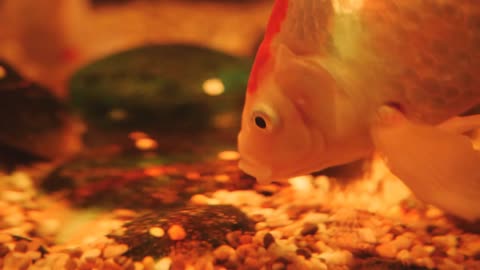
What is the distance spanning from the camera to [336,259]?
1.38 metres

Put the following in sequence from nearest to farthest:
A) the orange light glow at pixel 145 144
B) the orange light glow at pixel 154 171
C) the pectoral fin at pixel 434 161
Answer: the pectoral fin at pixel 434 161
the orange light glow at pixel 154 171
the orange light glow at pixel 145 144

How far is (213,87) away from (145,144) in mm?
594

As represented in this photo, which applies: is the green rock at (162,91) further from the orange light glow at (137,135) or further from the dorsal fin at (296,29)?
the dorsal fin at (296,29)

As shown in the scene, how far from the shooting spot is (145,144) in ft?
8.61

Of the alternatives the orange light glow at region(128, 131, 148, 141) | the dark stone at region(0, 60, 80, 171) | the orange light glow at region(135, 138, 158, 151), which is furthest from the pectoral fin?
the dark stone at region(0, 60, 80, 171)

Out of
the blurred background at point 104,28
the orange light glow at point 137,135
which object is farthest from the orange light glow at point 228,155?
the blurred background at point 104,28

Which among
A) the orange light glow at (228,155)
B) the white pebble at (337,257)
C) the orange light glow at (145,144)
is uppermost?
the orange light glow at (145,144)

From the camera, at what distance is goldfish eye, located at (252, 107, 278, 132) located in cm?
126

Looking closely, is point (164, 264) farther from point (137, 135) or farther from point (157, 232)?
point (137, 135)

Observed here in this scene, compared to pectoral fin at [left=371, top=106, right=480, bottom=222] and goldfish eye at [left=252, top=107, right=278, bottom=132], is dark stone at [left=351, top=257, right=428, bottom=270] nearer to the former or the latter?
pectoral fin at [left=371, top=106, right=480, bottom=222]

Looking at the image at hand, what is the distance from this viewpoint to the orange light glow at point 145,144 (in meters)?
2.60

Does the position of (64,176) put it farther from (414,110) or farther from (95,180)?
(414,110)

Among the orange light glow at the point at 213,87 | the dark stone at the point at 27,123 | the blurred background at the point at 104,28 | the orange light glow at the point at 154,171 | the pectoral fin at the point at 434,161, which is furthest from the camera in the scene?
the blurred background at the point at 104,28

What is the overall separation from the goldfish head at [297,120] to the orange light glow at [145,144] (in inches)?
52.6
